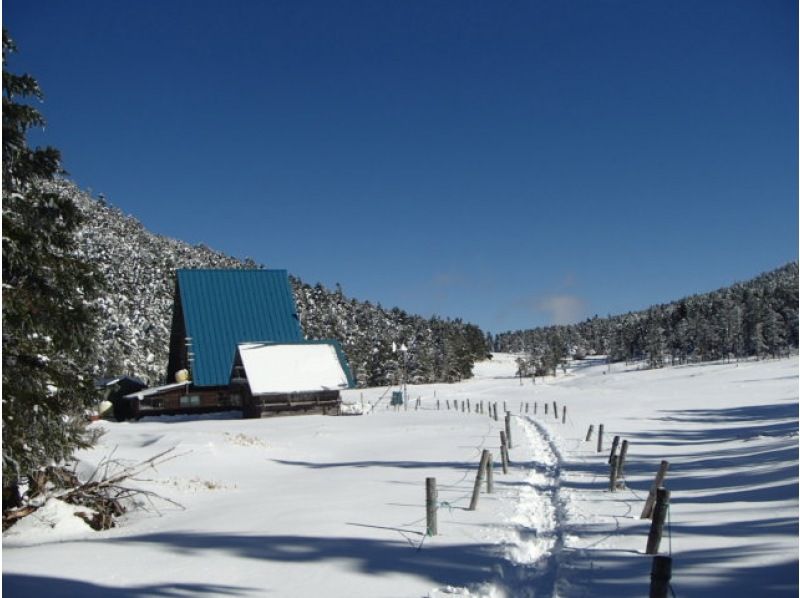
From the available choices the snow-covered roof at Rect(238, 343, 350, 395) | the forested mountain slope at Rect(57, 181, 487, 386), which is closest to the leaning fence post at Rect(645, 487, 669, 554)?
the snow-covered roof at Rect(238, 343, 350, 395)

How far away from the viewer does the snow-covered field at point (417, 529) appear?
310 inches

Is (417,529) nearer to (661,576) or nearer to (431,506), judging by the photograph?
(431,506)

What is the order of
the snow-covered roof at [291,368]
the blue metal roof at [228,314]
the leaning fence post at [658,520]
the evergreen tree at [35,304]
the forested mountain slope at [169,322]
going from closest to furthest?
the leaning fence post at [658,520] < the evergreen tree at [35,304] < the snow-covered roof at [291,368] < the blue metal roof at [228,314] < the forested mountain slope at [169,322]

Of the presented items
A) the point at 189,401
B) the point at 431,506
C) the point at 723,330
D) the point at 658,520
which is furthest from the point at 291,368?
the point at 723,330

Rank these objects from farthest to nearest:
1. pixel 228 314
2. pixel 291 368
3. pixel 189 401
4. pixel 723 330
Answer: pixel 723 330 < pixel 228 314 < pixel 189 401 < pixel 291 368

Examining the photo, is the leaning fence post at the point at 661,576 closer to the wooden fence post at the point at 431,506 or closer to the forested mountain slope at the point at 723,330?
the wooden fence post at the point at 431,506

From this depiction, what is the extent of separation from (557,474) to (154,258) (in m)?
105

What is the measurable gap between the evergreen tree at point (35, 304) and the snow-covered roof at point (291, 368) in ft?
91.5

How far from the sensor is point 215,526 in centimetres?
1119

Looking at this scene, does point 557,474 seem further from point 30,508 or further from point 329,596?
point 30,508

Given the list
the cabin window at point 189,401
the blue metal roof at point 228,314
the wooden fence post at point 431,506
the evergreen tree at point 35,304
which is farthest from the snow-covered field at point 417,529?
the blue metal roof at point 228,314

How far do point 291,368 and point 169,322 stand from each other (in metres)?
48.1

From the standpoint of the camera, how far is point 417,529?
10656 mm

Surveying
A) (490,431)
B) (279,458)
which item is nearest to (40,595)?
(279,458)
